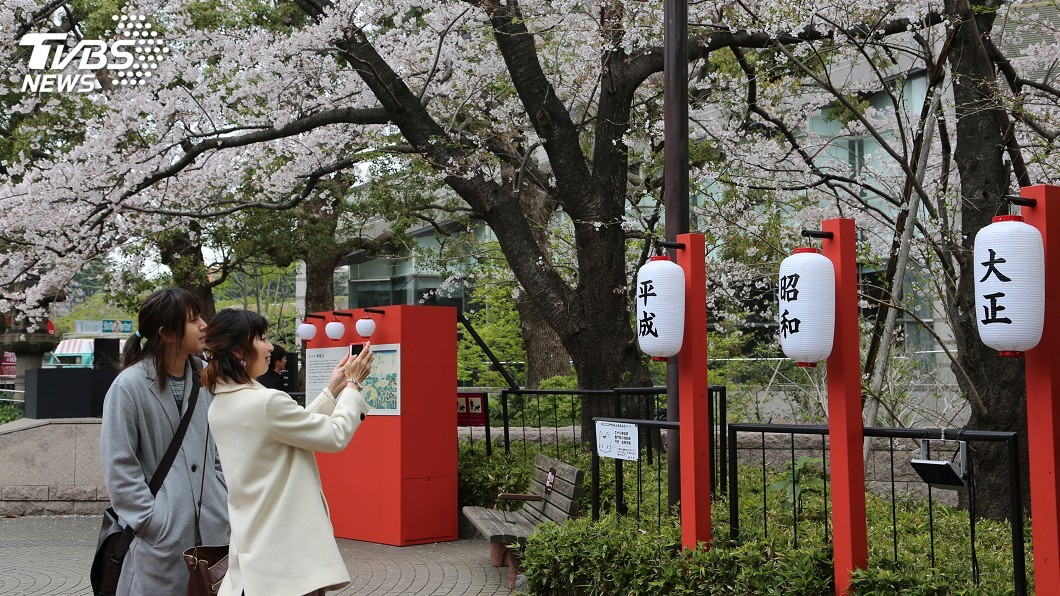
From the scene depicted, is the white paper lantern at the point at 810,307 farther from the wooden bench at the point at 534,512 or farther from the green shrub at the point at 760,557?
the wooden bench at the point at 534,512

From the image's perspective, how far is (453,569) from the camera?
811 cm

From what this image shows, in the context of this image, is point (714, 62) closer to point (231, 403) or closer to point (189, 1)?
point (189, 1)

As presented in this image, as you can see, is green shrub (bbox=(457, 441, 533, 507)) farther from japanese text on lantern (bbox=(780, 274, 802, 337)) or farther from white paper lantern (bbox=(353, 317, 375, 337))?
japanese text on lantern (bbox=(780, 274, 802, 337))

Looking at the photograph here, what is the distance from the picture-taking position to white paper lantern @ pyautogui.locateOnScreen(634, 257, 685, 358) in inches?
221

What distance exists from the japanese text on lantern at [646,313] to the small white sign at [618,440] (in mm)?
759

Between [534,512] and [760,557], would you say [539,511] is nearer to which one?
[534,512]

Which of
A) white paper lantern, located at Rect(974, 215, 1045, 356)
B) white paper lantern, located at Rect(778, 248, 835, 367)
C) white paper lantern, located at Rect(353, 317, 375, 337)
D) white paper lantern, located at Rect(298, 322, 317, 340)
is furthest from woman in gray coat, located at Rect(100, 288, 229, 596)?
white paper lantern, located at Rect(298, 322, 317, 340)

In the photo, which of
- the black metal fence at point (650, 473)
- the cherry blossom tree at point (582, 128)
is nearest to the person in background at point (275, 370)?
the cherry blossom tree at point (582, 128)

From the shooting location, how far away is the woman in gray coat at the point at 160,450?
3732 millimetres

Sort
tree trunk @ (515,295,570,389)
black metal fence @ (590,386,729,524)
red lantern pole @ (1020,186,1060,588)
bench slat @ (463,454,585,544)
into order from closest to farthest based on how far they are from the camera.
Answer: red lantern pole @ (1020,186,1060,588), black metal fence @ (590,386,729,524), bench slat @ (463,454,585,544), tree trunk @ (515,295,570,389)

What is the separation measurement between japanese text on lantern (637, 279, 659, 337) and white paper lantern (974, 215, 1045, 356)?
191 cm

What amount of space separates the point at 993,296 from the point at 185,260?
1650 centimetres

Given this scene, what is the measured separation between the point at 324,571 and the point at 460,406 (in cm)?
692

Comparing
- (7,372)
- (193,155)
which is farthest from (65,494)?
(7,372)
